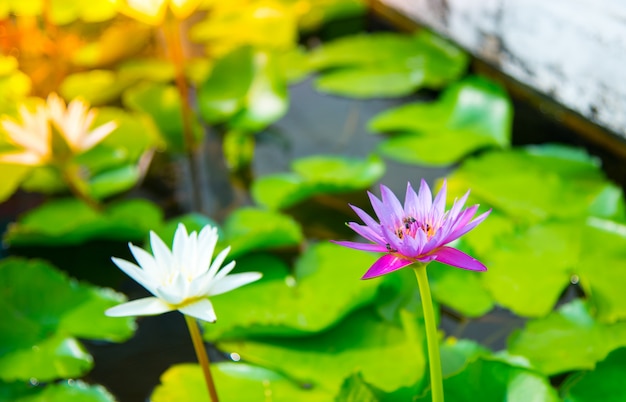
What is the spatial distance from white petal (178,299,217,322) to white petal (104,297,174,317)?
2 centimetres

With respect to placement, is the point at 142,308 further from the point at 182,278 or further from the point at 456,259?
the point at 456,259

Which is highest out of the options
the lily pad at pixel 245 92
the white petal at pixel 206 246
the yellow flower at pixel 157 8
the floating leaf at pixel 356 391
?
the yellow flower at pixel 157 8

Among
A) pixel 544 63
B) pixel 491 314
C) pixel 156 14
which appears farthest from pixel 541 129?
pixel 156 14

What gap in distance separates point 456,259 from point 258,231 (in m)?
0.52

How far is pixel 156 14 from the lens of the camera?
1.30 metres

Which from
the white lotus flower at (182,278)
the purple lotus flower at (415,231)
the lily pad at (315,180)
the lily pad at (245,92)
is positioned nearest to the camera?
the purple lotus flower at (415,231)

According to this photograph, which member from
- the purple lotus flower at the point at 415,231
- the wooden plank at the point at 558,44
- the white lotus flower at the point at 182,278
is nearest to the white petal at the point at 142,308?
the white lotus flower at the point at 182,278

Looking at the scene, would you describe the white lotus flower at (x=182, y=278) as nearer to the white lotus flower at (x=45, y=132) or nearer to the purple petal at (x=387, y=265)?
the purple petal at (x=387, y=265)

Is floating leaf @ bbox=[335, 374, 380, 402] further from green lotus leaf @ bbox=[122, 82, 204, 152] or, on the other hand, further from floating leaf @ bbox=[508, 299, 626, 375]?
green lotus leaf @ bbox=[122, 82, 204, 152]

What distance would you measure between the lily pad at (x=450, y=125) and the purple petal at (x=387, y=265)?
779mm

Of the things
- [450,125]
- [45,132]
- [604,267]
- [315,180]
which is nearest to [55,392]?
[45,132]

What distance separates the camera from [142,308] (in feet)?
2.22

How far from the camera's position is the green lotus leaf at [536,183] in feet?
3.69

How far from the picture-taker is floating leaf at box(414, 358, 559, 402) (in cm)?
71
